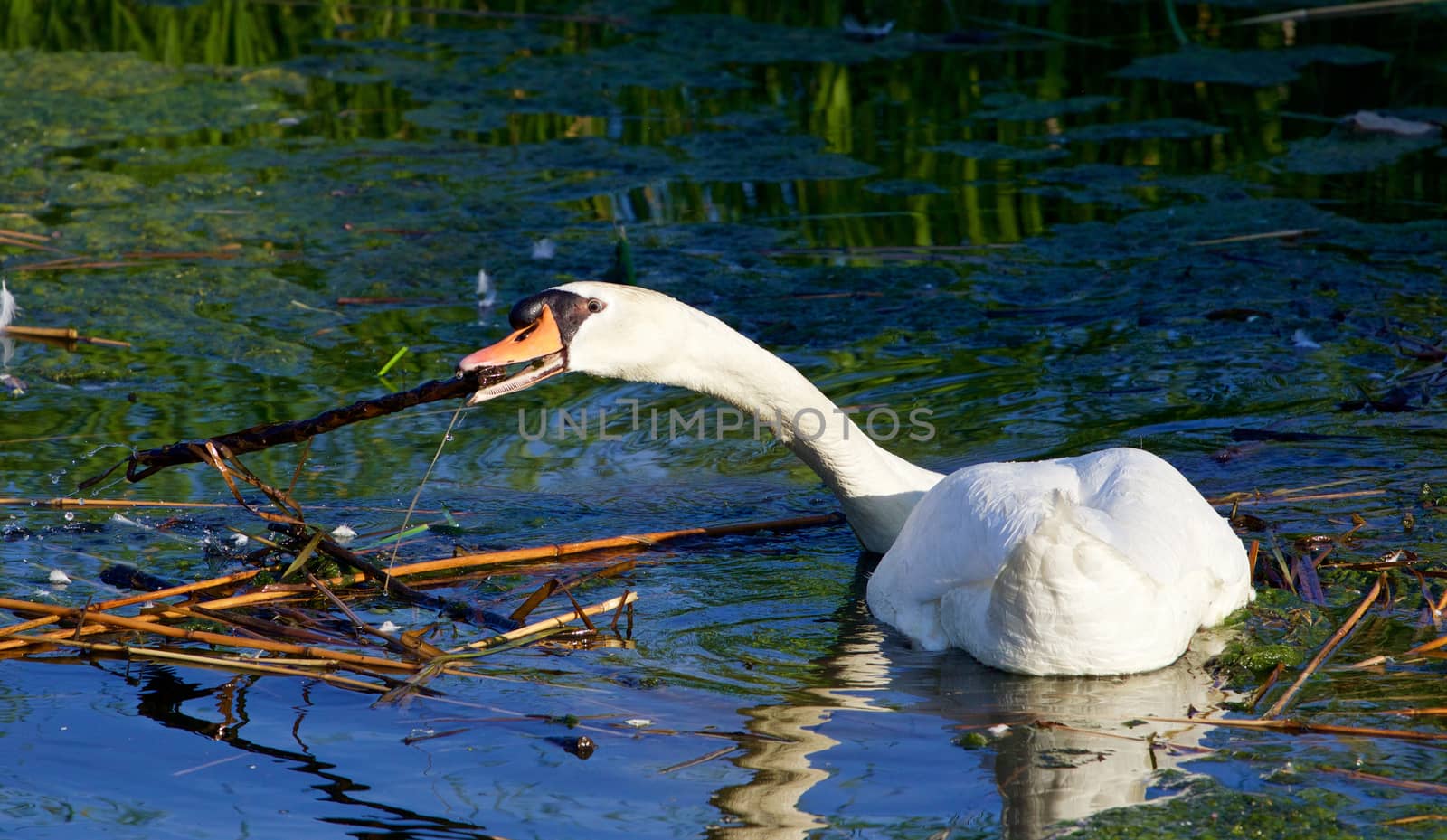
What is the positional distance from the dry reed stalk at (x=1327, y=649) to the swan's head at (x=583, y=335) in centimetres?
201

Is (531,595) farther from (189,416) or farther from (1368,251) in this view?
(1368,251)

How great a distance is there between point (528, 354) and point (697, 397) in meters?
2.31

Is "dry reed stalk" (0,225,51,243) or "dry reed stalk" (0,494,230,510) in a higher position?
"dry reed stalk" (0,225,51,243)

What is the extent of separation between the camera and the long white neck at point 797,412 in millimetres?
5168

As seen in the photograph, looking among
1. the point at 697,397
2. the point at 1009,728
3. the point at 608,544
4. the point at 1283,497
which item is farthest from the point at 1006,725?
the point at 697,397

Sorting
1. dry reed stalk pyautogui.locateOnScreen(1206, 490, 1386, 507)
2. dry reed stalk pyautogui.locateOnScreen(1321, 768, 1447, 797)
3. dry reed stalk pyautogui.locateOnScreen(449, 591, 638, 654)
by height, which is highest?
dry reed stalk pyautogui.locateOnScreen(1206, 490, 1386, 507)

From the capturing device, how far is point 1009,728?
404 centimetres

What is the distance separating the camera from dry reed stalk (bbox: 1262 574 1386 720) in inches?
161

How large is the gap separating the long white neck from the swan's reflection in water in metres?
0.79

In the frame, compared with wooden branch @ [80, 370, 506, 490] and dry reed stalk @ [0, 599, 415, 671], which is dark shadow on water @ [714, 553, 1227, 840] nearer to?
dry reed stalk @ [0, 599, 415, 671]

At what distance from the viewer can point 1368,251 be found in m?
8.10

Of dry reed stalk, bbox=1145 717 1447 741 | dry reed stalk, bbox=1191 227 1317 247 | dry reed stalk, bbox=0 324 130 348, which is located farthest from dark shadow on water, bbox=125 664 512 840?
dry reed stalk, bbox=1191 227 1317 247

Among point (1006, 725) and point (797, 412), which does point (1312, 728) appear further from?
point (797, 412)

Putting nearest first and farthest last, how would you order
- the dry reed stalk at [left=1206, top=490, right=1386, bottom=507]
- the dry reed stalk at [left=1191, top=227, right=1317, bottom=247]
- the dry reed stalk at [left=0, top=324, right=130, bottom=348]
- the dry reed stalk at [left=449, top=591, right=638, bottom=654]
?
the dry reed stalk at [left=449, top=591, right=638, bottom=654], the dry reed stalk at [left=1206, top=490, right=1386, bottom=507], the dry reed stalk at [left=0, top=324, right=130, bottom=348], the dry reed stalk at [left=1191, top=227, right=1317, bottom=247]
